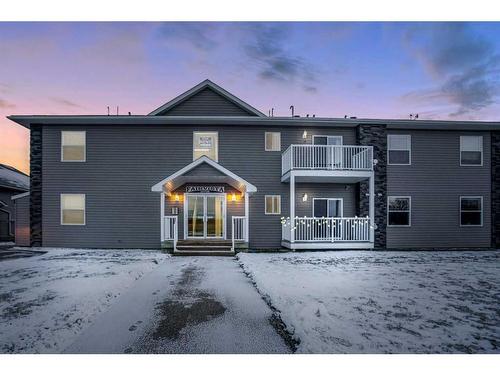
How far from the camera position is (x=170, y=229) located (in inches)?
536

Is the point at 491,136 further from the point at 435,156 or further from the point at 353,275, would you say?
the point at 353,275

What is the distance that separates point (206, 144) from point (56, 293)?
9.31 m

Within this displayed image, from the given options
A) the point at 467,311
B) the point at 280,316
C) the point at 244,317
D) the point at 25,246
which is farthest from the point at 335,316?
the point at 25,246

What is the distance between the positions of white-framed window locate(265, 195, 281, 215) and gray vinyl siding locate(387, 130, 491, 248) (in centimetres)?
532

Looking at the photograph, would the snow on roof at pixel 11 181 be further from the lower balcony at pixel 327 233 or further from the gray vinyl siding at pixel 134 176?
the lower balcony at pixel 327 233

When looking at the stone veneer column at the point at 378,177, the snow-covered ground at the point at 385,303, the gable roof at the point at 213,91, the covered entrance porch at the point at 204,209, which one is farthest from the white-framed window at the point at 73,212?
the stone veneer column at the point at 378,177

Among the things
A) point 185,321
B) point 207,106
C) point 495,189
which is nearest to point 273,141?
point 207,106

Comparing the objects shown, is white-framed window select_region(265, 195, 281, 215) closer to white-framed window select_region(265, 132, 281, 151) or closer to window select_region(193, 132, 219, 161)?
white-framed window select_region(265, 132, 281, 151)

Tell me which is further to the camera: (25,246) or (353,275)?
(25,246)

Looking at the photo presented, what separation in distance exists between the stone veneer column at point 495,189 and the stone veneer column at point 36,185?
21.5 metres

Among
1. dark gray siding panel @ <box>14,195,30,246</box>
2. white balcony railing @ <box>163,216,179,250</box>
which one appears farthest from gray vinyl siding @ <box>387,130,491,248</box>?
dark gray siding panel @ <box>14,195,30,246</box>

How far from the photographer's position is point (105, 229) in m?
14.0

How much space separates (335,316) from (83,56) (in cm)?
1337

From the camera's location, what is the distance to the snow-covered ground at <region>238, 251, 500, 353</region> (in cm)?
408
